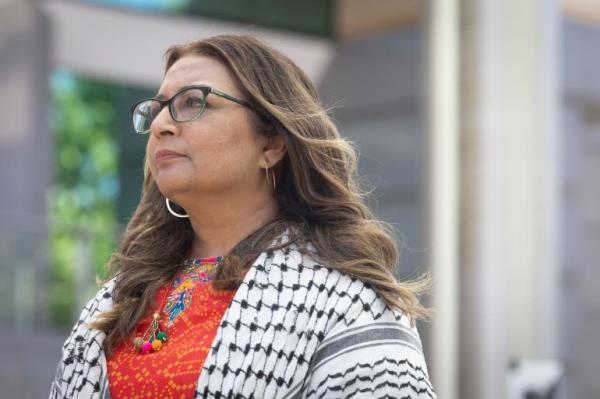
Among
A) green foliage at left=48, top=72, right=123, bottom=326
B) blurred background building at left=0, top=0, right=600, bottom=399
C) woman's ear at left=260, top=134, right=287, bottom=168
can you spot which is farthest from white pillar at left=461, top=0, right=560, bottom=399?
woman's ear at left=260, top=134, right=287, bottom=168

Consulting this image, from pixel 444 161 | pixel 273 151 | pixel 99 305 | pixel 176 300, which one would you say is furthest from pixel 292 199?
pixel 444 161

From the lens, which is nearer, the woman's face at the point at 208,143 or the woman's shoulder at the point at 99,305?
the woman's face at the point at 208,143

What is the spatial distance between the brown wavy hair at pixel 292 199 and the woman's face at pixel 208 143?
38 millimetres

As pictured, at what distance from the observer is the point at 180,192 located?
2545 millimetres

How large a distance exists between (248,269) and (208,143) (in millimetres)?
270

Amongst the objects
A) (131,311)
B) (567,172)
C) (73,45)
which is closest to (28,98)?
(73,45)

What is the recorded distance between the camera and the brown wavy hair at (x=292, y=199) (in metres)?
2.53

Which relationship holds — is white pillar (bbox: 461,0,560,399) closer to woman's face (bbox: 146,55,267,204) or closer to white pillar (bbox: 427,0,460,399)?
white pillar (bbox: 427,0,460,399)

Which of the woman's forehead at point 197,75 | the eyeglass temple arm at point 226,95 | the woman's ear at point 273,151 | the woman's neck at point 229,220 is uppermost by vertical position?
the woman's forehead at point 197,75

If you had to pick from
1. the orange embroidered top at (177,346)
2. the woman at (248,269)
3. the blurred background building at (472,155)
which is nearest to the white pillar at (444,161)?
the blurred background building at (472,155)

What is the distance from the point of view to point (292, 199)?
2.65 m

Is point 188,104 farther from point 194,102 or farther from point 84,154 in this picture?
point 84,154

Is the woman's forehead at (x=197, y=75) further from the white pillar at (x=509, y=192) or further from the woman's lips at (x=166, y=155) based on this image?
the white pillar at (x=509, y=192)

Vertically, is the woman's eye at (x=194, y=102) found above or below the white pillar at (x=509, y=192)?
below
